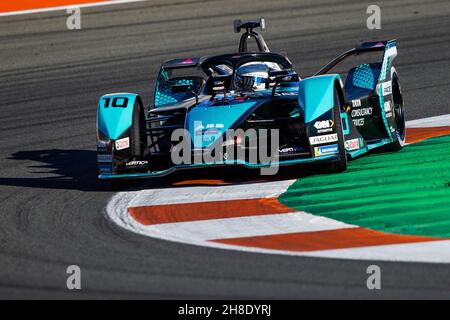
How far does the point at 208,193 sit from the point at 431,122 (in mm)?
4129

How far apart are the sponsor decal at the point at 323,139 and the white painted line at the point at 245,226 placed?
129 centimetres

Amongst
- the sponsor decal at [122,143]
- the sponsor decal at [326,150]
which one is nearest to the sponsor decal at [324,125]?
the sponsor decal at [326,150]

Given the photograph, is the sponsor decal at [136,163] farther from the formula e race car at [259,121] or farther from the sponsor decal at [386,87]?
the sponsor decal at [386,87]

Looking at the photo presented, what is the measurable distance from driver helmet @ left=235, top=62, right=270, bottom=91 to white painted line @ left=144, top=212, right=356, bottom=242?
274 cm

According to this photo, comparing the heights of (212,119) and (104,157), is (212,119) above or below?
above

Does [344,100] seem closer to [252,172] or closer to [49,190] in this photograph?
[252,172]

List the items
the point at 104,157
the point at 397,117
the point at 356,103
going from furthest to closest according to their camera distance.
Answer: the point at 397,117 < the point at 356,103 < the point at 104,157

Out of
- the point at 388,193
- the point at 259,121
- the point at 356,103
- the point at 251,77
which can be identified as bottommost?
the point at 388,193

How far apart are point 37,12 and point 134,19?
6.28 feet

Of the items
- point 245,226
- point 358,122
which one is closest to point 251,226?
point 245,226

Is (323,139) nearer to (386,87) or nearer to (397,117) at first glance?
(386,87)

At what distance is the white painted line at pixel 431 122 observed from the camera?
488 inches

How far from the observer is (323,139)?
31.5 ft
